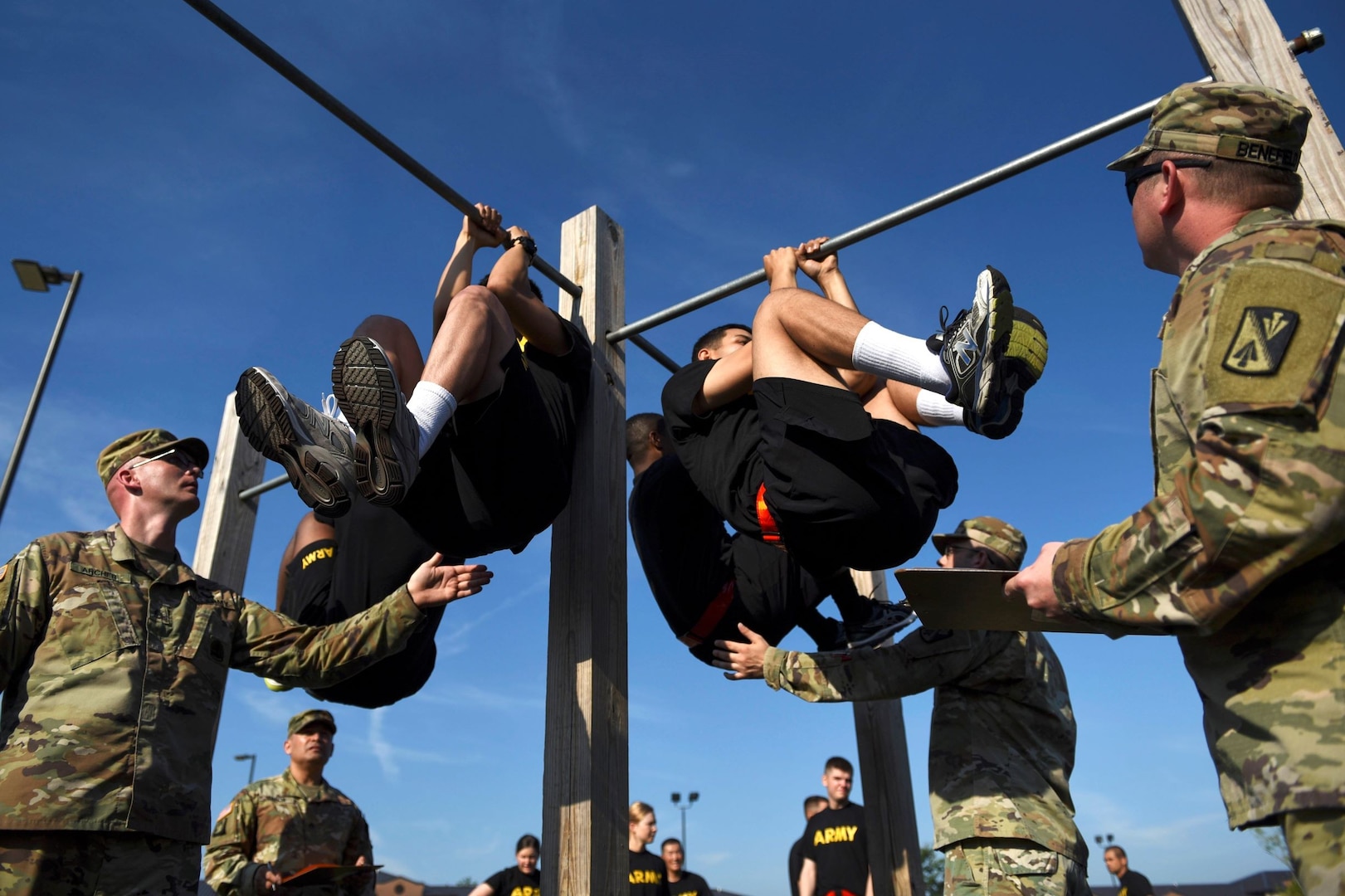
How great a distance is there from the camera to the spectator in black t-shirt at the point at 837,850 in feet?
19.7

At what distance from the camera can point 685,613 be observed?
3.78m

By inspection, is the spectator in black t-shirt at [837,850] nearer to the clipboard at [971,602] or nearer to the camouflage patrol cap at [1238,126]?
the clipboard at [971,602]

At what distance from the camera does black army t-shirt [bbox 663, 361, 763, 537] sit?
124 inches

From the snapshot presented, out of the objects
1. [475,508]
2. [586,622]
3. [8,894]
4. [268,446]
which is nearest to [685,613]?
[586,622]

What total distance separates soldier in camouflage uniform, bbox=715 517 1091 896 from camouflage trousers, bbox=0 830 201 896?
1870mm

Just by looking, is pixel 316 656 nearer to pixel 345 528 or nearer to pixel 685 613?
pixel 345 528

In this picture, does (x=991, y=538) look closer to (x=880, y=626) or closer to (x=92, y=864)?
(x=880, y=626)

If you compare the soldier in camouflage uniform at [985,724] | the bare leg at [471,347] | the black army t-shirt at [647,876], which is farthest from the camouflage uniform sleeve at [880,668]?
the black army t-shirt at [647,876]

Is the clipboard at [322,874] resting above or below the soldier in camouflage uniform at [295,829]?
below

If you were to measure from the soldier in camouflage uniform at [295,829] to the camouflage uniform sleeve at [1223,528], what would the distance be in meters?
3.50

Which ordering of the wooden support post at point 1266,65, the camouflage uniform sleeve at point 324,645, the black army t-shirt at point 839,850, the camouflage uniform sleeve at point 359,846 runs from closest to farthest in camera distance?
the wooden support post at point 1266,65 < the camouflage uniform sleeve at point 324,645 < the camouflage uniform sleeve at point 359,846 < the black army t-shirt at point 839,850

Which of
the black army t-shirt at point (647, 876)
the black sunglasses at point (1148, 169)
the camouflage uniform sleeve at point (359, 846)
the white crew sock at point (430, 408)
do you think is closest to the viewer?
the black sunglasses at point (1148, 169)

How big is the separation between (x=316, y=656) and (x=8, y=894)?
90 cm

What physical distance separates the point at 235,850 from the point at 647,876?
2.84 meters
